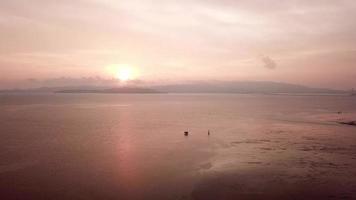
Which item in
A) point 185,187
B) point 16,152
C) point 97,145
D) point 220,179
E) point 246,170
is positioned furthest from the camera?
point 97,145

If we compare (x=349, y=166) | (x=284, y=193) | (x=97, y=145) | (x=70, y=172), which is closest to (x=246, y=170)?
(x=284, y=193)

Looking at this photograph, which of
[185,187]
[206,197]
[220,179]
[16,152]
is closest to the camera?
[206,197]

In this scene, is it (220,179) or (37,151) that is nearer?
(220,179)

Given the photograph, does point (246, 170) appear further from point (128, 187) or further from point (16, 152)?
point (16, 152)

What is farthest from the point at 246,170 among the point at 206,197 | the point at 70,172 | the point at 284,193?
the point at 70,172

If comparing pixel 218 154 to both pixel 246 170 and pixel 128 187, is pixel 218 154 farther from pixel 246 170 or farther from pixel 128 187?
pixel 128 187

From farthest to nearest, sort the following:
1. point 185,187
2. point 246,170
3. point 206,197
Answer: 1. point 246,170
2. point 185,187
3. point 206,197

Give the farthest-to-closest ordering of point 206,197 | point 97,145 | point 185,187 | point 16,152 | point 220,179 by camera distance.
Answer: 1. point 97,145
2. point 16,152
3. point 220,179
4. point 185,187
5. point 206,197

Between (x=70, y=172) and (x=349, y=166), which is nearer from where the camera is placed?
(x=70, y=172)

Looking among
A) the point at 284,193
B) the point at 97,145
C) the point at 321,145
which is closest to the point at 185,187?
the point at 284,193
